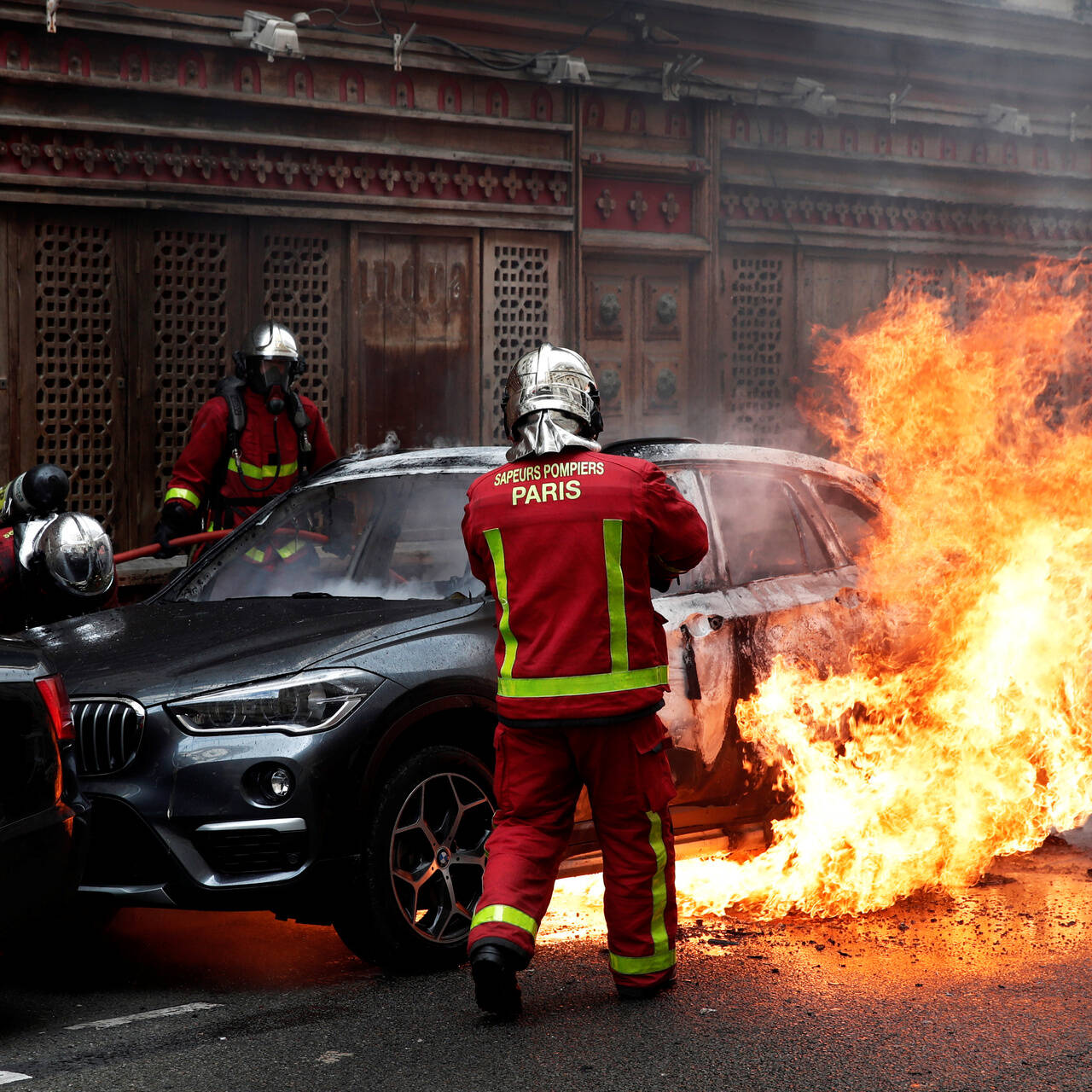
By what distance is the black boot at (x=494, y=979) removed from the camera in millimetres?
4535

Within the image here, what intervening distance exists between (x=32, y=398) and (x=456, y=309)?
136 inches

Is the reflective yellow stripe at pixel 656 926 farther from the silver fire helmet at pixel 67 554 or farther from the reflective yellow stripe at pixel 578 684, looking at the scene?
the silver fire helmet at pixel 67 554

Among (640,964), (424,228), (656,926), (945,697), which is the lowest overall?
(640,964)

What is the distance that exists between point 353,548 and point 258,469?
2.73m

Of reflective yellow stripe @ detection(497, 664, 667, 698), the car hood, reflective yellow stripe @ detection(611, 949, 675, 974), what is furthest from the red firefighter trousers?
the car hood

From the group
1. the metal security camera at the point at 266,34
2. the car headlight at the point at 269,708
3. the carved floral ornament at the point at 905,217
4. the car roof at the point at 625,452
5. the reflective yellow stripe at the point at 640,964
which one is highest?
the metal security camera at the point at 266,34

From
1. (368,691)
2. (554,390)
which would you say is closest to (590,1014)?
(368,691)

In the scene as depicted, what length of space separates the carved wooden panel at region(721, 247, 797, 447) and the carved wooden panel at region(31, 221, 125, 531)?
18.9 ft

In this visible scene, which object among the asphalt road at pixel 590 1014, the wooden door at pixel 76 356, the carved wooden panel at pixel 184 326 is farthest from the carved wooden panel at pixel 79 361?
the asphalt road at pixel 590 1014

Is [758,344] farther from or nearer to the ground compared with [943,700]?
farther from the ground

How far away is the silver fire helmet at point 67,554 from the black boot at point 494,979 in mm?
2927

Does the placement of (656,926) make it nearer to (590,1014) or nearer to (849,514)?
(590,1014)

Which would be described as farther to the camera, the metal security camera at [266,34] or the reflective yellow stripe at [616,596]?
the metal security camera at [266,34]

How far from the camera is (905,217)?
1580cm
